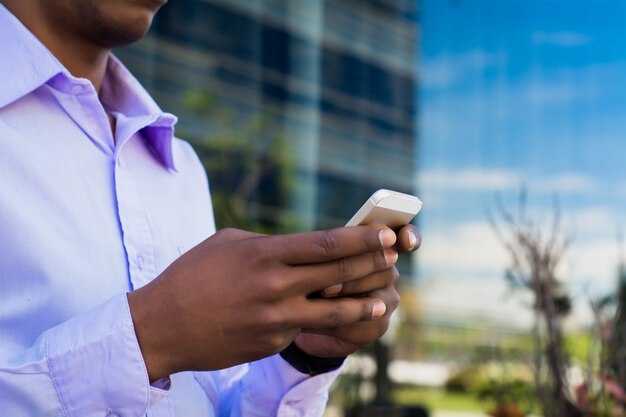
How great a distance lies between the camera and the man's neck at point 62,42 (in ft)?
3.49

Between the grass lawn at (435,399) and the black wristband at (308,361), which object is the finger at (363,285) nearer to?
the black wristband at (308,361)

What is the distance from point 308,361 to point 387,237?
298 millimetres

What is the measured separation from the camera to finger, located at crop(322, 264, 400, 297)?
0.76 metres

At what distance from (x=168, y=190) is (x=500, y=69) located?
4.18 meters

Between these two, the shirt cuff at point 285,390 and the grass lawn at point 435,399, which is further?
the grass lawn at point 435,399

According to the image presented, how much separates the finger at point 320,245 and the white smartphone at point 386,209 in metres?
0.03

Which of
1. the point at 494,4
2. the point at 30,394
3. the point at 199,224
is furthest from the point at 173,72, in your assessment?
the point at 30,394

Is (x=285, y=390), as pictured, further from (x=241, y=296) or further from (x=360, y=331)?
(x=241, y=296)

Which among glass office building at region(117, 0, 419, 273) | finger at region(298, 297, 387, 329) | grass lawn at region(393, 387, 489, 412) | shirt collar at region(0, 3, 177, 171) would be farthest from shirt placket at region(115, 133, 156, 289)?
glass office building at region(117, 0, 419, 273)

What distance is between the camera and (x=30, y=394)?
0.76 meters

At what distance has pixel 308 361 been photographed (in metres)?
1.00

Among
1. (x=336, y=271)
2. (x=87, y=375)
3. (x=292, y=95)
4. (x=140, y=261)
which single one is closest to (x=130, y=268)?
(x=140, y=261)

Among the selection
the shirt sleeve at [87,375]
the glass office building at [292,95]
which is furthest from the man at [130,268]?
the glass office building at [292,95]

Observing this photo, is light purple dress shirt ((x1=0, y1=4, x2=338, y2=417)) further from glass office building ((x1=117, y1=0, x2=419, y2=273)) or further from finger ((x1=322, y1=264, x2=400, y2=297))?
glass office building ((x1=117, y1=0, x2=419, y2=273))
